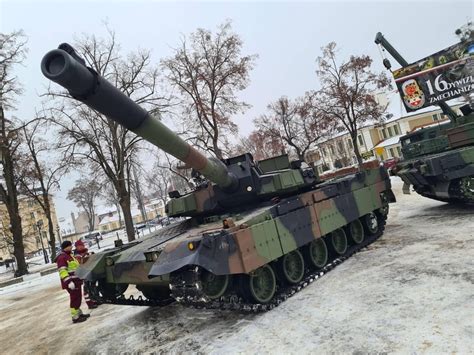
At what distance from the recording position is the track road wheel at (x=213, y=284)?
6.01 meters

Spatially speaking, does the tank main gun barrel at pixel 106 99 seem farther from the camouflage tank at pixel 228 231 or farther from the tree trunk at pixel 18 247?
the tree trunk at pixel 18 247

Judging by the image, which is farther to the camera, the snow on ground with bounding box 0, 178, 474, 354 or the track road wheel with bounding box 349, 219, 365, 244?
the track road wheel with bounding box 349, 219, 365, 244

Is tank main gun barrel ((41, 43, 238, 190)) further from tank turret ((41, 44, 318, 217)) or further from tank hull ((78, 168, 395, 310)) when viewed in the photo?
tank hull ((78, 168, 395, 310))

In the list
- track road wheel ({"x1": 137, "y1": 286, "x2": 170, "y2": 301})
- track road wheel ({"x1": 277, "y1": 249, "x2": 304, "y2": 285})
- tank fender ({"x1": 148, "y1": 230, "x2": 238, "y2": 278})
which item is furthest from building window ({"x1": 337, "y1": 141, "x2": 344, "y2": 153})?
tank fender ({"x1": 148, "y1": 230, "x2": 238, "y2": 278})

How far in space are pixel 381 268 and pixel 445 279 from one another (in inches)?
58.0

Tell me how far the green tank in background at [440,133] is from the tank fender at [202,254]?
719cm

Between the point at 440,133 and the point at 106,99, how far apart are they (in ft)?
34.8

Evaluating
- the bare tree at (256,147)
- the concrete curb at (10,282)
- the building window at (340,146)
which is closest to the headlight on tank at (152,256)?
the concrete curb at (10,282)

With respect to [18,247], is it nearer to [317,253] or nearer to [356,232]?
[356,232]

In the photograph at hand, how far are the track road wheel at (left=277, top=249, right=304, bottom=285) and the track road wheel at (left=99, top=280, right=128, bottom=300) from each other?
→ 111 inches

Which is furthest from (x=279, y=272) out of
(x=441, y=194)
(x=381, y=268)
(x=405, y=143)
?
(x=405, y=143)

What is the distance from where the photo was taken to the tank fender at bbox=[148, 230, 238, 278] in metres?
5.70

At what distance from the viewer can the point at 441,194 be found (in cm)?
1157

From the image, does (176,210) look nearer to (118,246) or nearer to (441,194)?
(118,246)
